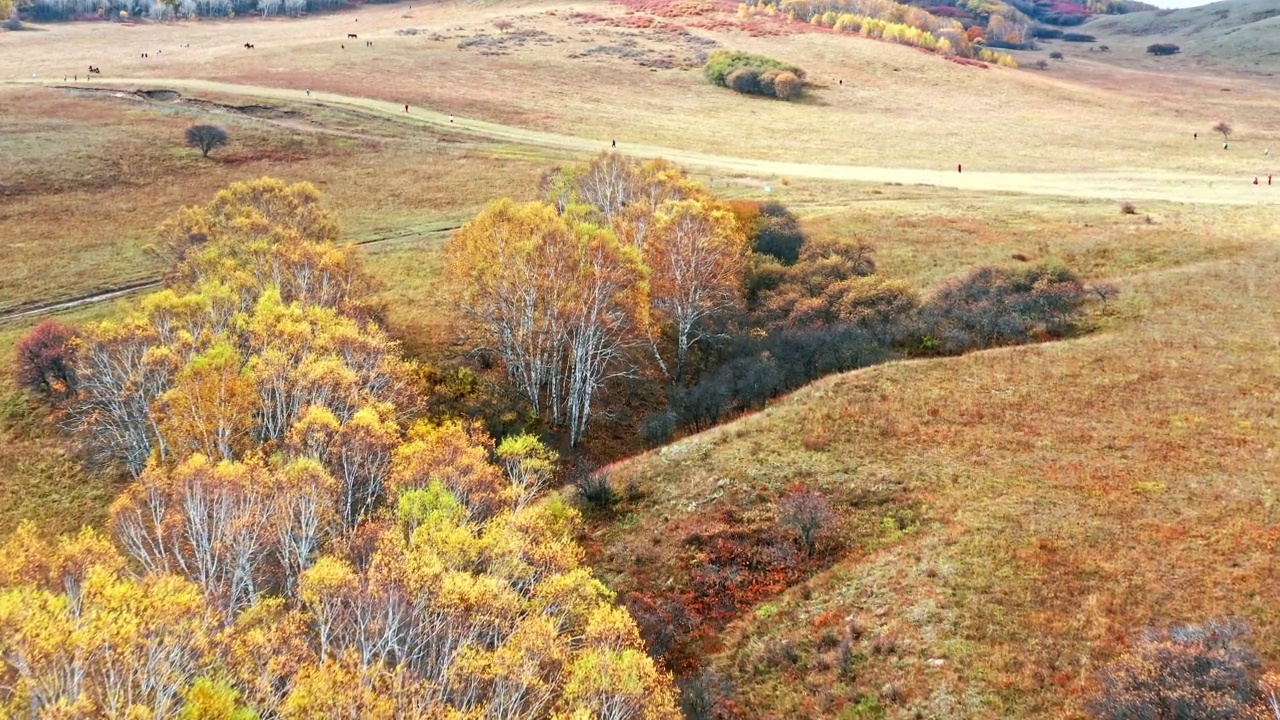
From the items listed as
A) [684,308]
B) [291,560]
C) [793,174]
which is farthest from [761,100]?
[291,560]

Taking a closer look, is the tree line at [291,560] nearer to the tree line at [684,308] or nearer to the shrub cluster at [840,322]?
the tree line at [684,308]

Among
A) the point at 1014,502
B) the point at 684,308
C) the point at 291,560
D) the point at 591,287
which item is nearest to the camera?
the point at 291,560

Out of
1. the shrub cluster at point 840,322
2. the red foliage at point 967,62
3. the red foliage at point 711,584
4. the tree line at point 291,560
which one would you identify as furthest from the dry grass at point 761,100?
the tree line at point 291,560

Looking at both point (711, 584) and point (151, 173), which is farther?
point (151, 173)

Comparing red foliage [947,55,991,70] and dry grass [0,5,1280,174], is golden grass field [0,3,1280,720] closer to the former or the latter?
dry grass [0,5,1280,174]

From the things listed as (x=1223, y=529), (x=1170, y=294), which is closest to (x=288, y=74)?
(x=1170, y=294)

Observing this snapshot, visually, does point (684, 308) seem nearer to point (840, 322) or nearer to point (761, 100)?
point (840, 322)

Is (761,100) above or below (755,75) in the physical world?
below
